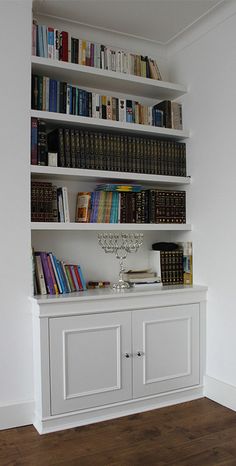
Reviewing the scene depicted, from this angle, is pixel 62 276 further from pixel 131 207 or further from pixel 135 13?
pixel 135 13

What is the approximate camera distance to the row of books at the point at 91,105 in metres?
2.70

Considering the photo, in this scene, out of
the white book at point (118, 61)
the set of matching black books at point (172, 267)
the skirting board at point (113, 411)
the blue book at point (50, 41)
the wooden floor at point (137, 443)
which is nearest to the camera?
the wooden floor at point (137, 443)

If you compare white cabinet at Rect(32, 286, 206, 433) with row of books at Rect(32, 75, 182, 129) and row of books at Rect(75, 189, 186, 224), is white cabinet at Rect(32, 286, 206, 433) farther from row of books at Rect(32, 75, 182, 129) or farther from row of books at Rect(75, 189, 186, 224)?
row of books at Rect(32, 75, 182, 129)

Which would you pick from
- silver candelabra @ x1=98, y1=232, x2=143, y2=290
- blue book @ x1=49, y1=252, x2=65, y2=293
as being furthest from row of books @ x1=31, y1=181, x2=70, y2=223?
silver candelabra @ x1=98, y1=232, x2=143, y2=290

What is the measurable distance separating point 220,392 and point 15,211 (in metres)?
1.77

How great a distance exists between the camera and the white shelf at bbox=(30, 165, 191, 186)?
2.66 m

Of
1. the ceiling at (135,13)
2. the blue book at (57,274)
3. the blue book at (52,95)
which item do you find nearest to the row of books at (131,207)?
the blue book at (57,274)

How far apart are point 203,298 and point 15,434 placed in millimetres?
1474

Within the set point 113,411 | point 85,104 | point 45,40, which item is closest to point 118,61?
point 85,104

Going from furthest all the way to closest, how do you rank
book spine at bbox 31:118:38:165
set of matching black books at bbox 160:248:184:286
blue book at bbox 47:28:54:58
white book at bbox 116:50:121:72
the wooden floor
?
set of matching black books at bbox 160:248:184:286, white book at bbox 116:50:121:72, blue book at bbox 47:28:54:58, book spine at bbox 31:118:38:165, the wooden floor

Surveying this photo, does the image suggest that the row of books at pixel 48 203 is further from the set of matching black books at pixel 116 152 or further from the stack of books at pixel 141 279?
the stack of books at pixel 141 279

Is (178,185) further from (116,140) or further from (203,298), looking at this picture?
(203,298)

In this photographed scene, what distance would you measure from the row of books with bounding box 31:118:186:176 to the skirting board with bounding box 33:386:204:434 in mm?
1502

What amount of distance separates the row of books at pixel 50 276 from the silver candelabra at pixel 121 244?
0.35 meters
